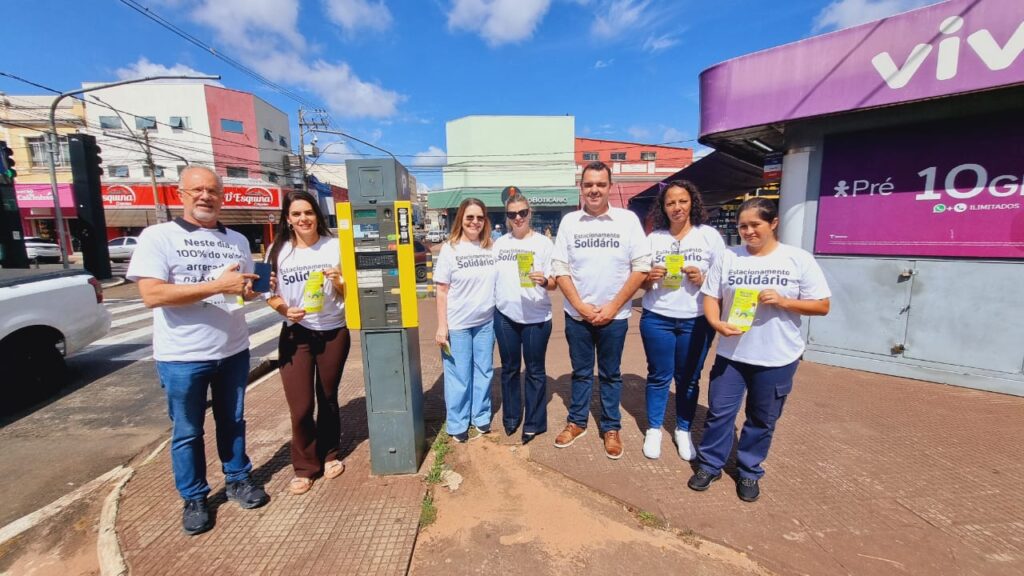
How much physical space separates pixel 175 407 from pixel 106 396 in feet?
12.1

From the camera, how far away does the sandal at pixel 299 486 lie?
9.05ft

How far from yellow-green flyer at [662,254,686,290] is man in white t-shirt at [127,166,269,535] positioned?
2.63 meters

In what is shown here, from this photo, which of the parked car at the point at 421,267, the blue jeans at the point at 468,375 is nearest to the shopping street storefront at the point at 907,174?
the blue jeans at the point at 468,375

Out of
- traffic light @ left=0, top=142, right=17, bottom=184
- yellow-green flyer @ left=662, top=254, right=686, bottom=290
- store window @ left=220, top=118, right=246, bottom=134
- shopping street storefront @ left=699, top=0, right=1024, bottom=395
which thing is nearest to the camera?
yellow-green flyer @ left=662, top=254, right=686, bottom=290

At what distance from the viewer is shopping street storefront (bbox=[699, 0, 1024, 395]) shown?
3.70 m

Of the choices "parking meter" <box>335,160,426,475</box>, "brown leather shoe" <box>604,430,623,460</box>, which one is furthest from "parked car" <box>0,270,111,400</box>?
"brown leather shoe" <box>604,430,623,460</box>

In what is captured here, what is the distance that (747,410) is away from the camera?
266 centimetres

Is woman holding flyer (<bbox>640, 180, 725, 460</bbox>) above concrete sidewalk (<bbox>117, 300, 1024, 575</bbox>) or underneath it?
above

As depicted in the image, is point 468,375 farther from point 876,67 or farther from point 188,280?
point 876,67

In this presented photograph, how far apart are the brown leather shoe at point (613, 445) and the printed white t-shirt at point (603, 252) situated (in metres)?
0.93

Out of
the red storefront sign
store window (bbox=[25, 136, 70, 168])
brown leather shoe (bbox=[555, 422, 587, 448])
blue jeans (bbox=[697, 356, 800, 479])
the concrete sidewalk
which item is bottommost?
the concrete sidewalk

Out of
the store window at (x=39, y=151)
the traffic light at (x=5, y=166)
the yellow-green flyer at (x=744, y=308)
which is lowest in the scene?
the yellow-green flyer at (x=744, y=308)

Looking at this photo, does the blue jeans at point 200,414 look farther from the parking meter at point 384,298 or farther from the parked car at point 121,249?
the parked car at point 121,249

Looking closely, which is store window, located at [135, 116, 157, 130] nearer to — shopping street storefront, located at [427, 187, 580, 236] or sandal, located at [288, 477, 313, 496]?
shopping street storefront, located at [427, 187, 580, 236]
